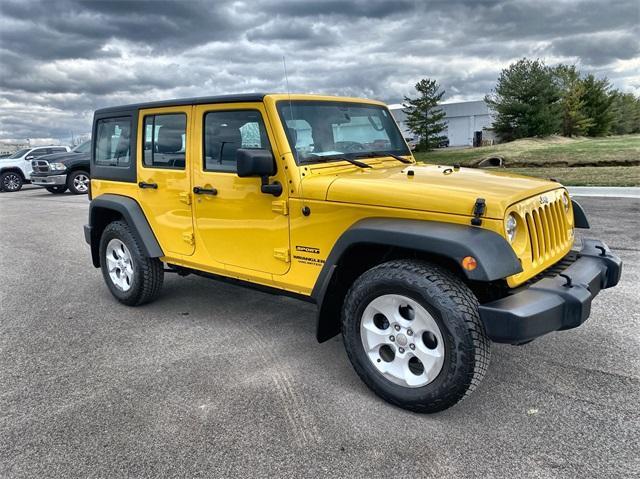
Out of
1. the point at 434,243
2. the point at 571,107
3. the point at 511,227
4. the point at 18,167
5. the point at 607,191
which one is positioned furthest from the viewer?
the point at 571,107

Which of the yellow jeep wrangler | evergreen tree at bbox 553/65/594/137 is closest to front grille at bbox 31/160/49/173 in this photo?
the yellow jeep wrangler

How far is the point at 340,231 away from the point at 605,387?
6.33ft

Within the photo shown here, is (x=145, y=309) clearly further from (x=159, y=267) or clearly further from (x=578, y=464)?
(x=578, y=464)

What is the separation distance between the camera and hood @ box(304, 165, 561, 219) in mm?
2891

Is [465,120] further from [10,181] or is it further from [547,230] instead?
[547,230]

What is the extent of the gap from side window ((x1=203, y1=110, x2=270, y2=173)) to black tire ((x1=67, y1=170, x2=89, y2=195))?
15285 mm

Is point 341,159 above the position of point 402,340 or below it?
above

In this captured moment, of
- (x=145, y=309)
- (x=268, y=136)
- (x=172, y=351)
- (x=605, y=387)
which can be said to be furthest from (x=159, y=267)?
(x=605, y=387)

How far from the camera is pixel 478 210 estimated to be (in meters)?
2.79

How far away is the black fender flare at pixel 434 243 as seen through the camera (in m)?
2.69

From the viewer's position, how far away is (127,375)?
146 inches

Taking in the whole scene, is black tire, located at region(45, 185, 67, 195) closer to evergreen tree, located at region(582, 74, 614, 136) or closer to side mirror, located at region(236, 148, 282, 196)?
side mirror, located at region(236, 148, 282, 196)

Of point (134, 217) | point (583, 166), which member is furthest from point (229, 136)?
point (583, 166)

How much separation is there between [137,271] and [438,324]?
3.14m
